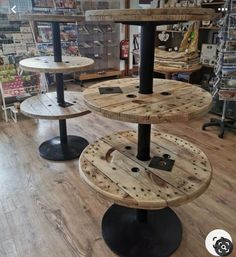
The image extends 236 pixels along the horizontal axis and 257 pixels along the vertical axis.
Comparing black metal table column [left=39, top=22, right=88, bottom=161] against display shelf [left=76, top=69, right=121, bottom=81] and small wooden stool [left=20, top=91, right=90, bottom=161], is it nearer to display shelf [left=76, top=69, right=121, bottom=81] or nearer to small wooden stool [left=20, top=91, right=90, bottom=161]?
small wooden stool [left=20, top=91, right=90, bottom=161]

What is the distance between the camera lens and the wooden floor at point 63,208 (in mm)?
1482

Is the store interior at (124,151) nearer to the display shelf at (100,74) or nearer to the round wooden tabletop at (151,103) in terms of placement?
the round wooden tabletop at (151,103)

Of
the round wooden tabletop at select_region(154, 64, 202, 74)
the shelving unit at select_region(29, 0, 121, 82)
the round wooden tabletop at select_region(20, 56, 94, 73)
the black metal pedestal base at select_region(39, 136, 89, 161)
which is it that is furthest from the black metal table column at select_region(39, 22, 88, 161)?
the shelving unit at select_region(29, 0, 121, 82)

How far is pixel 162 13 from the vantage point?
2.80ft

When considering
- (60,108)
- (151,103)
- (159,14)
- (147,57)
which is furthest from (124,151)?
(60,108)

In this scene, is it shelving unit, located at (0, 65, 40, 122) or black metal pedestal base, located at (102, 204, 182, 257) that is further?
shelving unit, located at (0, 65, 40, 122)

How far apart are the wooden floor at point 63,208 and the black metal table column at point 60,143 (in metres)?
0.08

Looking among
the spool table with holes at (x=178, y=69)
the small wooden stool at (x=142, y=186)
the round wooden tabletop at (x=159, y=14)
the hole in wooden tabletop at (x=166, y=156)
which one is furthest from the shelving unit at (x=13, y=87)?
the round wooden tabletop at (x=159, y=14)

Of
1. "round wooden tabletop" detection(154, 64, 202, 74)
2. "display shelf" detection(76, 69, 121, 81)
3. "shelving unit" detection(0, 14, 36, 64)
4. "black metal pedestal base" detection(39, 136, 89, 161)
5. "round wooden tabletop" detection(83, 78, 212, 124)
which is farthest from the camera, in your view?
"display shelf" detection(76, 69, 121, 81)

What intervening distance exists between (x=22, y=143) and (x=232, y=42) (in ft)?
7.41

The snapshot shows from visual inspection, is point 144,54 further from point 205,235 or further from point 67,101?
point 67,101

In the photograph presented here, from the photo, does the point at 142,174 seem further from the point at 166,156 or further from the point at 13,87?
the point at 13,87

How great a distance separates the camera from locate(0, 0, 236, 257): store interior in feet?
3.63

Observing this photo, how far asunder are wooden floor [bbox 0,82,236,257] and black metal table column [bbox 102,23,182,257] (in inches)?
2.2
